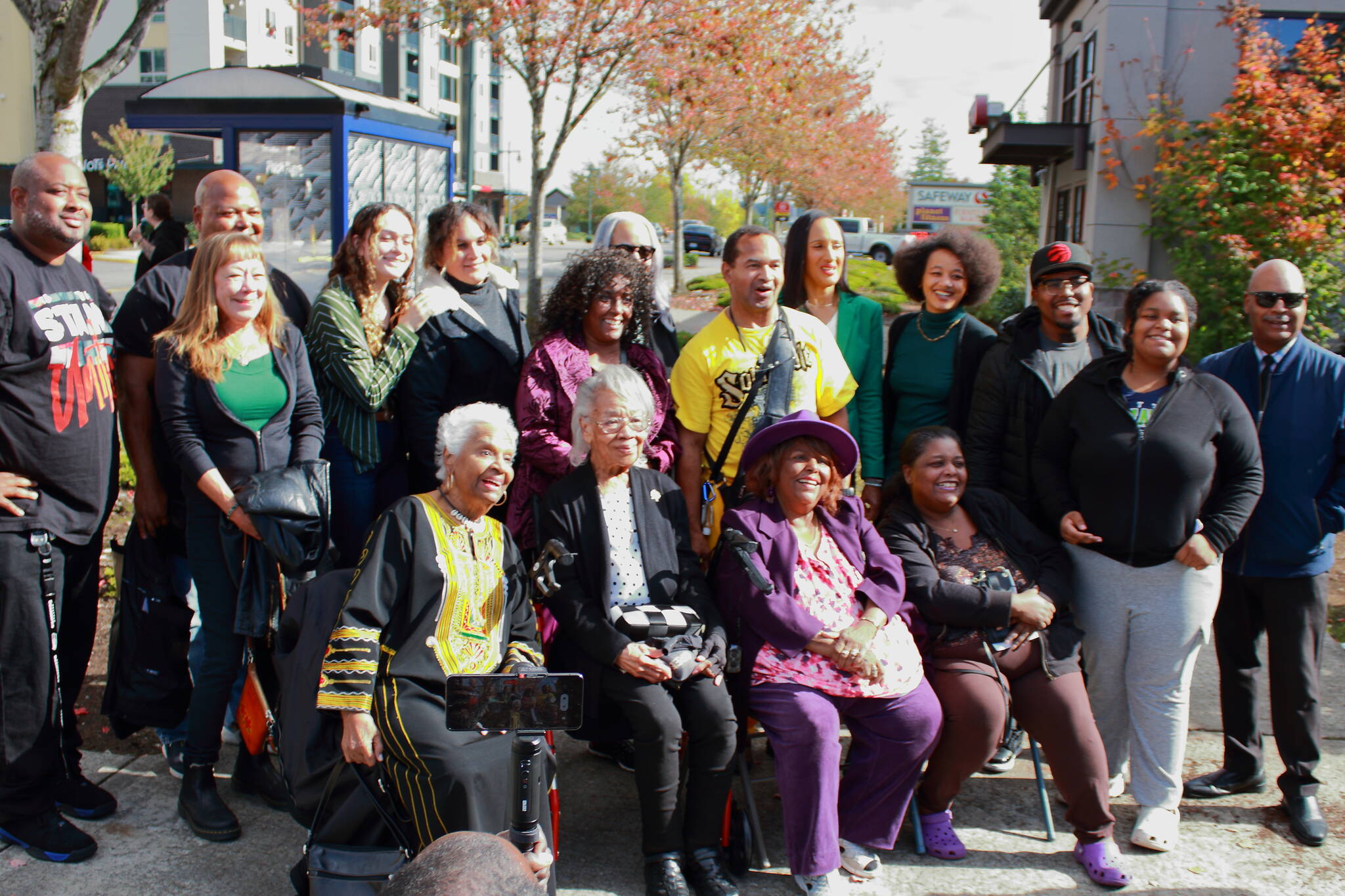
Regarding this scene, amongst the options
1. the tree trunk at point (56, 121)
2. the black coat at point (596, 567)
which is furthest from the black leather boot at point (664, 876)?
the tree trunk at point (56, 121)

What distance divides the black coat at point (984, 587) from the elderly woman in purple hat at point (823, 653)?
0.32 feet

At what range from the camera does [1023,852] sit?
3.67 m

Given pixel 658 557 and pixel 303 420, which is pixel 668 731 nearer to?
pixel 658 557

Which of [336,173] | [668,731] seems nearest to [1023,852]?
[668,731]

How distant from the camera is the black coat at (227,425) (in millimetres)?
3520

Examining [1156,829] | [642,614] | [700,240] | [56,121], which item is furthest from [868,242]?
[642,614]

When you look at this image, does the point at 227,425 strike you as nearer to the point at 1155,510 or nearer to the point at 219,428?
the point at 219,428

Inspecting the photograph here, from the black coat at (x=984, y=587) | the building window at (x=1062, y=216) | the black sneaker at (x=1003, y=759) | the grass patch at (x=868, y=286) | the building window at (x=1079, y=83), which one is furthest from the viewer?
the grass patch at (x=868, y=286)

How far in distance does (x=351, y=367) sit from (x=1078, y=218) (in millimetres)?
12732

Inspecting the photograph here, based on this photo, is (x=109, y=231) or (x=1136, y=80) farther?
(x=109, y=231)

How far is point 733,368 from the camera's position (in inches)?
161

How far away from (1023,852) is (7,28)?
157ft

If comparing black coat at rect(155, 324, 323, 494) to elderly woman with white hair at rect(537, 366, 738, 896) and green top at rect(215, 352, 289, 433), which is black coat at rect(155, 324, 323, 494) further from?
elderly woman with white hair at rect(537, 366, 738, 896)

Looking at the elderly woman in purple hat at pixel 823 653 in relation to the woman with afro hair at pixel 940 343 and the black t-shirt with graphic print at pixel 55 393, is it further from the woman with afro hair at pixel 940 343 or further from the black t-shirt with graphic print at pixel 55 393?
the black t-shirt with graphic print at pixel 55 393
